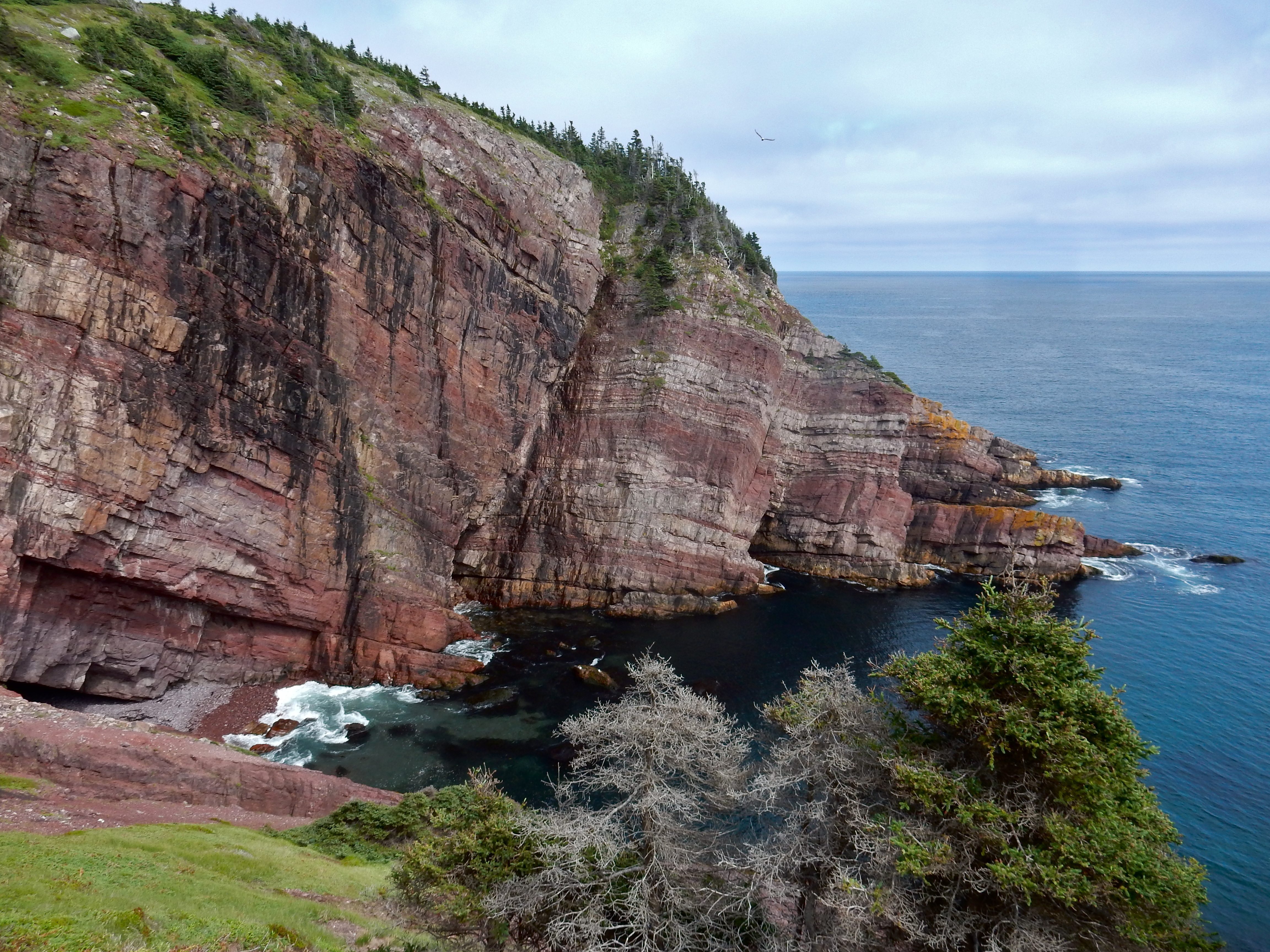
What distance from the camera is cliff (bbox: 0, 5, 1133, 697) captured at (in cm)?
3331

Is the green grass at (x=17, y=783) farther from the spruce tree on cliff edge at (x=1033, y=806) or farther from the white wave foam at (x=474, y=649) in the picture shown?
the spruce tree on cliff edge at (x=1033, y=806)

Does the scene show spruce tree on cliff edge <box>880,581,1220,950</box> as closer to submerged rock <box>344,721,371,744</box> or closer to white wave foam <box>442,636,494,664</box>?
submerged rock <box>344,721,371,744</box>

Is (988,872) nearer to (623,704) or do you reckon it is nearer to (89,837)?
(623,704)

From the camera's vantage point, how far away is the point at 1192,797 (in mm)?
35094

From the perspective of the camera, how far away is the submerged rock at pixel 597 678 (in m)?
44.8

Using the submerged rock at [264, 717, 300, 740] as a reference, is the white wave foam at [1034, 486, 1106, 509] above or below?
above

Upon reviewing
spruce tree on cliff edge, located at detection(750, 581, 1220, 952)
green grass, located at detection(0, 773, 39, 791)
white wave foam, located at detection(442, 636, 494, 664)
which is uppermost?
spruce tree on cliff edge, located at detection(750, 581, 1220, 952)

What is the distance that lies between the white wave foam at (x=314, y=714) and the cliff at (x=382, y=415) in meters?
1.32

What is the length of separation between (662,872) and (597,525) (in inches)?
1573

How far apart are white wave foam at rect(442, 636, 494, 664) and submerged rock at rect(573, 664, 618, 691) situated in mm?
6907

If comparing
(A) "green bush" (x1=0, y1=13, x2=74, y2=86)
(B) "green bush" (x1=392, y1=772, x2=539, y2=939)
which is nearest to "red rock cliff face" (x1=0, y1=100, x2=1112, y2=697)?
(A) "green bush" (x1=0, y1=13, x2=74, y2=86)

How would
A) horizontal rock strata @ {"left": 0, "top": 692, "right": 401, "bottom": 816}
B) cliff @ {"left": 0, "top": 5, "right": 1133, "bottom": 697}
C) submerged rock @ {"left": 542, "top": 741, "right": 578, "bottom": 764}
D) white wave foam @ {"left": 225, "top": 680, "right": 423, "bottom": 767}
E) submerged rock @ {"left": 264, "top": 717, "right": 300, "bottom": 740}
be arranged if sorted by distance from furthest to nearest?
submerged rock @ {"left": 264, "top": 717, "right": 300, "bottom": 740}
submerged rock @ {"left": 542, "top": 741, "right": 578, "bottom": 764}
white wave foam @ {"left": 225, "top": 680, "right": 423, "bottom": 767}
cliff @ {"left": 0, "top": 5, "right": 1133, "bottom": 697}
horizontal rock strata @ {"left": 0, "top": 692, "right": 401, "bottom": 816}

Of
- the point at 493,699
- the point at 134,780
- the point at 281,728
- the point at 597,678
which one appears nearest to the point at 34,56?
the point at 134,780

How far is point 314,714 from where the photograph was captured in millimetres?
40188
